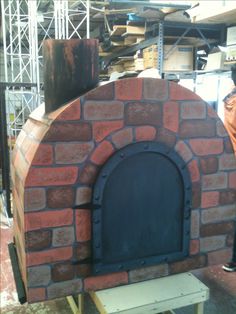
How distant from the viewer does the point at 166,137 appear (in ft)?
4.44

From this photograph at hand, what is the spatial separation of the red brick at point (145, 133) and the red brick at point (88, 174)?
0.66 feet

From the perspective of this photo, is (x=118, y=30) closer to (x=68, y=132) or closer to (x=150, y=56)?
(x=150, y=56)

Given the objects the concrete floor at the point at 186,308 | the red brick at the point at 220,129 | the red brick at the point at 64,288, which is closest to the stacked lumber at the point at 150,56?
the concrete floor at the point at 186,308

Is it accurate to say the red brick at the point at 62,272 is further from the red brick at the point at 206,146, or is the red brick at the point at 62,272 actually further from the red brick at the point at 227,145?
the red brick at the point at 227,145

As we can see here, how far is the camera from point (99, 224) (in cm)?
129

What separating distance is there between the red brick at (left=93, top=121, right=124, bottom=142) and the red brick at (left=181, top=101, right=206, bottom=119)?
272mm

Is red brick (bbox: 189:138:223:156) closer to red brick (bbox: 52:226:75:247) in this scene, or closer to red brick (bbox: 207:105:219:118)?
red brick (bbox: 207:105:219:118)

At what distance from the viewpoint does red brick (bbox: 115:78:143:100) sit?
1267 millimetres

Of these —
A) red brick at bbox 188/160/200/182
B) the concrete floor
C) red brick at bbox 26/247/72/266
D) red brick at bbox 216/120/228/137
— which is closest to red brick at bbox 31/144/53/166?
red brick at bbox 26/247/72/266

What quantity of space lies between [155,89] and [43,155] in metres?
0.48

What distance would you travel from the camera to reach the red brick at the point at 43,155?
3.92 feet

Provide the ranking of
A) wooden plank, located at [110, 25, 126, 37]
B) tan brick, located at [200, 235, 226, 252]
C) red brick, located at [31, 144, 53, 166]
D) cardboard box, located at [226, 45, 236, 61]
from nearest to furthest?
1. red brick, located at [31, 144, 53, 166]
2. tan brick, located at [200, 235, 226, 252]
3. cardboard box, located at [226, 45, 236, 61]
4. wooden plank, located at [110, 25, 126, 37]

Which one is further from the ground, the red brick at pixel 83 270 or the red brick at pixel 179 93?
the red brick at pixel 179 93

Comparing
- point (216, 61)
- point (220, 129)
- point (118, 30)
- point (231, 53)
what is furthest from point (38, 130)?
point (118, 30)
